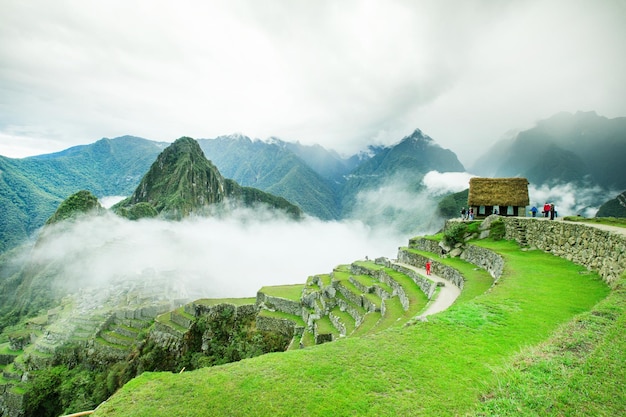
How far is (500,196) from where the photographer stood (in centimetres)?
2883

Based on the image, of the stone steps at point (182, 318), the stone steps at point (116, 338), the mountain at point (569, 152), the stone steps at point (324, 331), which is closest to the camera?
the stone steps at point (324, 331)

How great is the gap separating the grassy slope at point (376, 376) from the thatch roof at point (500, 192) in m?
21.7

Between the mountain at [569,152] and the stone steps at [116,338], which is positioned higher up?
the mountain at [569,152]

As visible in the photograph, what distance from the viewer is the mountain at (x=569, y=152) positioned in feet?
282

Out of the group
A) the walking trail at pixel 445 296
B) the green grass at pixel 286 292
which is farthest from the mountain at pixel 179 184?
the walking trail at pixel 445 296

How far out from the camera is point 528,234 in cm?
1898

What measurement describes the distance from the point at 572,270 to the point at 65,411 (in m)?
53.1

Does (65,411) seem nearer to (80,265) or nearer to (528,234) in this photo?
(528,234)

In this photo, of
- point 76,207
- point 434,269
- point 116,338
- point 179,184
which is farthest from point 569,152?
point 76,207

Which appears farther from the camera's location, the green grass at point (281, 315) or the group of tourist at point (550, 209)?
the green grass at point (281, 315)

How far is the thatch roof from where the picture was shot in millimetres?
28453

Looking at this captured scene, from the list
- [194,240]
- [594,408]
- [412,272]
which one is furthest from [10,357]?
[194,240]

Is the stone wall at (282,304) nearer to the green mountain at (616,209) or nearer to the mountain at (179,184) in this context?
the green mountain at (616,209)

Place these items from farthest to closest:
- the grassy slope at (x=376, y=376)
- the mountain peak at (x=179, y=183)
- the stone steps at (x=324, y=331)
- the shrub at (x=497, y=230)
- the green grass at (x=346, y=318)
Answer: the mountain peak at (x=179, y=183), the stone steps at (x=324, y=331), the green grass at (x=346, y=318), the shrub at (x=497, y=230), the grassy slope at (x=376, y=376)
